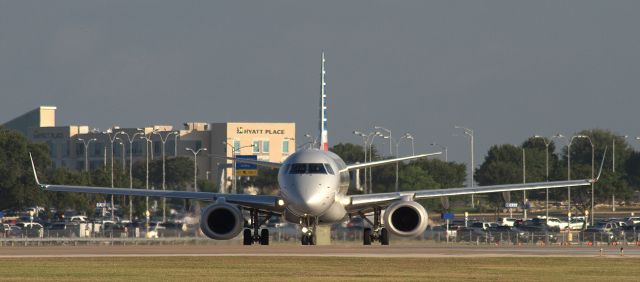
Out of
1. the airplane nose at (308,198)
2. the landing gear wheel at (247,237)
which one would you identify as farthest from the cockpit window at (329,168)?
the landing gear wheel at (247,237)

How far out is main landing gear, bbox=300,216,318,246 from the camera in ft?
224

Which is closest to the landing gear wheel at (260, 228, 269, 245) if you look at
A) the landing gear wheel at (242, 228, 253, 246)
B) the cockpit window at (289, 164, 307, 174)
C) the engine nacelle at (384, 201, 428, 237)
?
the landing gear wheel at (242, 228, 253, 246)

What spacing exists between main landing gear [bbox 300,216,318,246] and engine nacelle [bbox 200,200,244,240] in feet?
8.99

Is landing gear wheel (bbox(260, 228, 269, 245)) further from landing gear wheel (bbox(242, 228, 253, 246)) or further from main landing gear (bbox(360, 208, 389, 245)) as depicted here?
main landing gear (bbox(360, 208, 389, 245))

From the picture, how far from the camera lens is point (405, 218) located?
227 feet

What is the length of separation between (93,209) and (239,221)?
366 feet

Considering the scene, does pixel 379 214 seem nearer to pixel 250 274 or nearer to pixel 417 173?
pixel 250 274

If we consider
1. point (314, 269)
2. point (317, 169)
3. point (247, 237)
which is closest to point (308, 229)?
point (317, 169)

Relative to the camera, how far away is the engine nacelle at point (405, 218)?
68.6m

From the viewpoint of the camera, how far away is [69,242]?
88.7m

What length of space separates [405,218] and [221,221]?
804 cm

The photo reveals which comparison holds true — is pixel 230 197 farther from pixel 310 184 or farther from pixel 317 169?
pixel 310 184

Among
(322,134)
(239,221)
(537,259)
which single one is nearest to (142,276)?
(537,259)

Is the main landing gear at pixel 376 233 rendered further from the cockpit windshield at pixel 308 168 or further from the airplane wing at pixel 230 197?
the cockpit windshield at pixel 308 168
